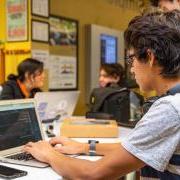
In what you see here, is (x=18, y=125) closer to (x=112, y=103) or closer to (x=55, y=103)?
(x=55, y=103)

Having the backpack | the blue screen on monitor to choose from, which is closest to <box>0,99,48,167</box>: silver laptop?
the backpack

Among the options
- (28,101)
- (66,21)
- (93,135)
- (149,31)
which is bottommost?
(93,135)

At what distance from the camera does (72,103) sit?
298 cm

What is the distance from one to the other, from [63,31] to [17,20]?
721mm

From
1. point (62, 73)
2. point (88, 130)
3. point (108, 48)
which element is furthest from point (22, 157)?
point (108, 48)

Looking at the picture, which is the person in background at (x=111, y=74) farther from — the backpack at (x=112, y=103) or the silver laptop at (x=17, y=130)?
the silver laptop at (x=17, y=130)

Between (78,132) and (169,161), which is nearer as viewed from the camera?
(169,161)

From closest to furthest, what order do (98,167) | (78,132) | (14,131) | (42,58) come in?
1. (98,167)
2. (14,131)
3. (78,132)
4. (42,58)

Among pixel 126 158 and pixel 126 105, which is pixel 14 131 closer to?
pixel 126 158

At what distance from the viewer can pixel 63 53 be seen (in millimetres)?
4434

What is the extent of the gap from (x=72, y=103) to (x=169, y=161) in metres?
1.95

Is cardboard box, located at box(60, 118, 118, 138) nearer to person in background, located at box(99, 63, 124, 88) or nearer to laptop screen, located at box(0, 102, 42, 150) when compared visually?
laptop screen, located at box(0, 102, 42, 150)

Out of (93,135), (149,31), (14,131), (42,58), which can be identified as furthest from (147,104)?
(42,58)

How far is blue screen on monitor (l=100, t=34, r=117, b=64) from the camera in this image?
16.4ft
